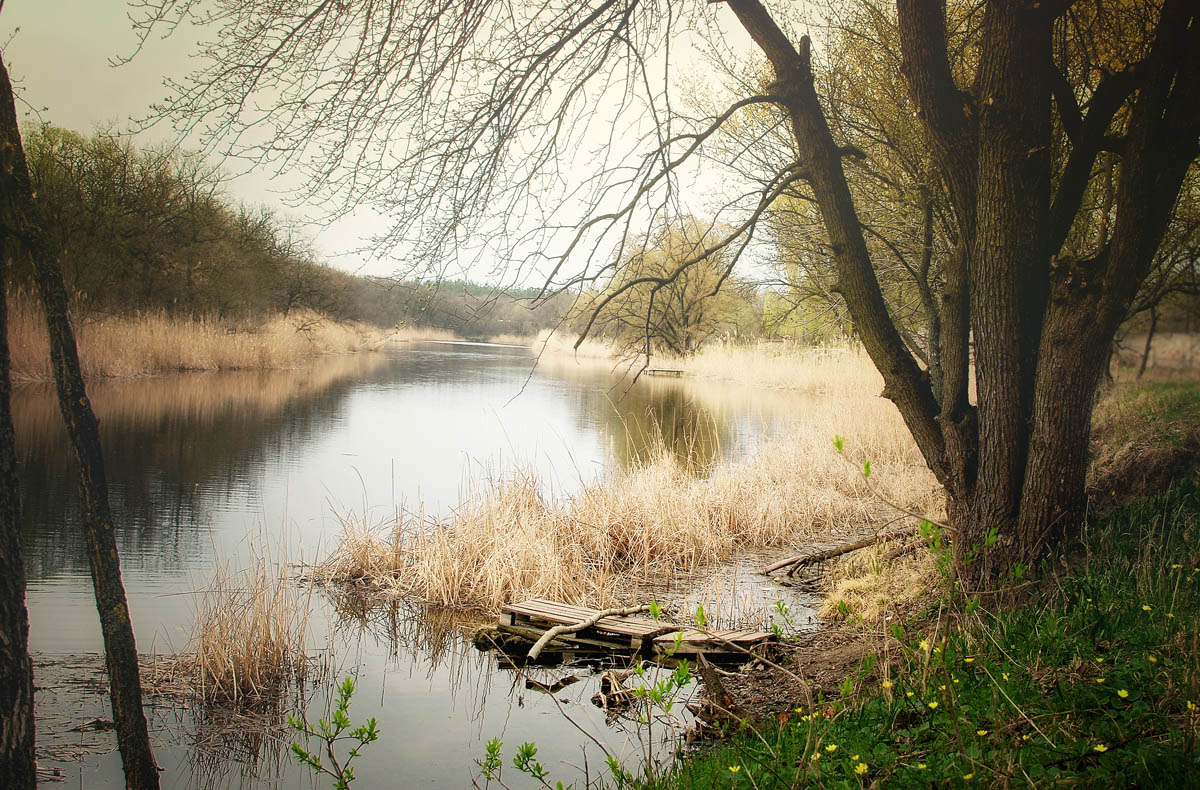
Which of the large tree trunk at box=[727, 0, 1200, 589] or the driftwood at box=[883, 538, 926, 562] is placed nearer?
the large tree trunk at box=[727, 0, 1200, 589]

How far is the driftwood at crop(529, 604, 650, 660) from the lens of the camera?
209 inches

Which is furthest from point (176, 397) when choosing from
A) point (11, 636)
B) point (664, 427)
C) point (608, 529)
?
point (11, 636)

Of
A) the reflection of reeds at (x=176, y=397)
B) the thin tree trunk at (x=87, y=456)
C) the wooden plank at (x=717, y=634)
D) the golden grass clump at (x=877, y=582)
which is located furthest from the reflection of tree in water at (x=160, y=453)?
the golden grass clump at (x=877, y=582)

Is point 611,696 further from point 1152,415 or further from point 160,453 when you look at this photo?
point 160,453

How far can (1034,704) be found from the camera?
9.96ft

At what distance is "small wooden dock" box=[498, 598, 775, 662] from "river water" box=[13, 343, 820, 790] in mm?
420

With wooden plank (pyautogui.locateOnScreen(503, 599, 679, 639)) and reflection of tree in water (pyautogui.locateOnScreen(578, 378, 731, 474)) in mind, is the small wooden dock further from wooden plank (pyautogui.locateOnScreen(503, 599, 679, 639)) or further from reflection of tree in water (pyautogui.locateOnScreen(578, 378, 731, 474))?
reflection of tree in water (pyautogui.locateOnScreen(578, 378, 731, 474))

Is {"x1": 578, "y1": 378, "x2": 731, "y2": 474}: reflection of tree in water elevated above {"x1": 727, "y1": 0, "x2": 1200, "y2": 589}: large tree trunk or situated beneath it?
situated beneath

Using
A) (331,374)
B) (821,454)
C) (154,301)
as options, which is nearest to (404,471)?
(821,454)

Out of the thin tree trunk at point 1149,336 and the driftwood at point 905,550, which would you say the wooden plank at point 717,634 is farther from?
the thin tree trunk at point 1149,336

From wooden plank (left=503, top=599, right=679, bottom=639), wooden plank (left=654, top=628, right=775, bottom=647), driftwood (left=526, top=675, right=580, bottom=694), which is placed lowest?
driftwood (left=526, top=675, right=580, bottom=694)

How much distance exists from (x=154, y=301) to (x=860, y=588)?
2179 centimetres

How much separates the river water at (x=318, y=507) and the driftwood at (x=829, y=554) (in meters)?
1.94

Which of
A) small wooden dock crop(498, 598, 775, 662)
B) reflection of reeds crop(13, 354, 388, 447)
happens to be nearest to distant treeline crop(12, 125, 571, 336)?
reflection of reeds crop(13, 354, 388, 447)
